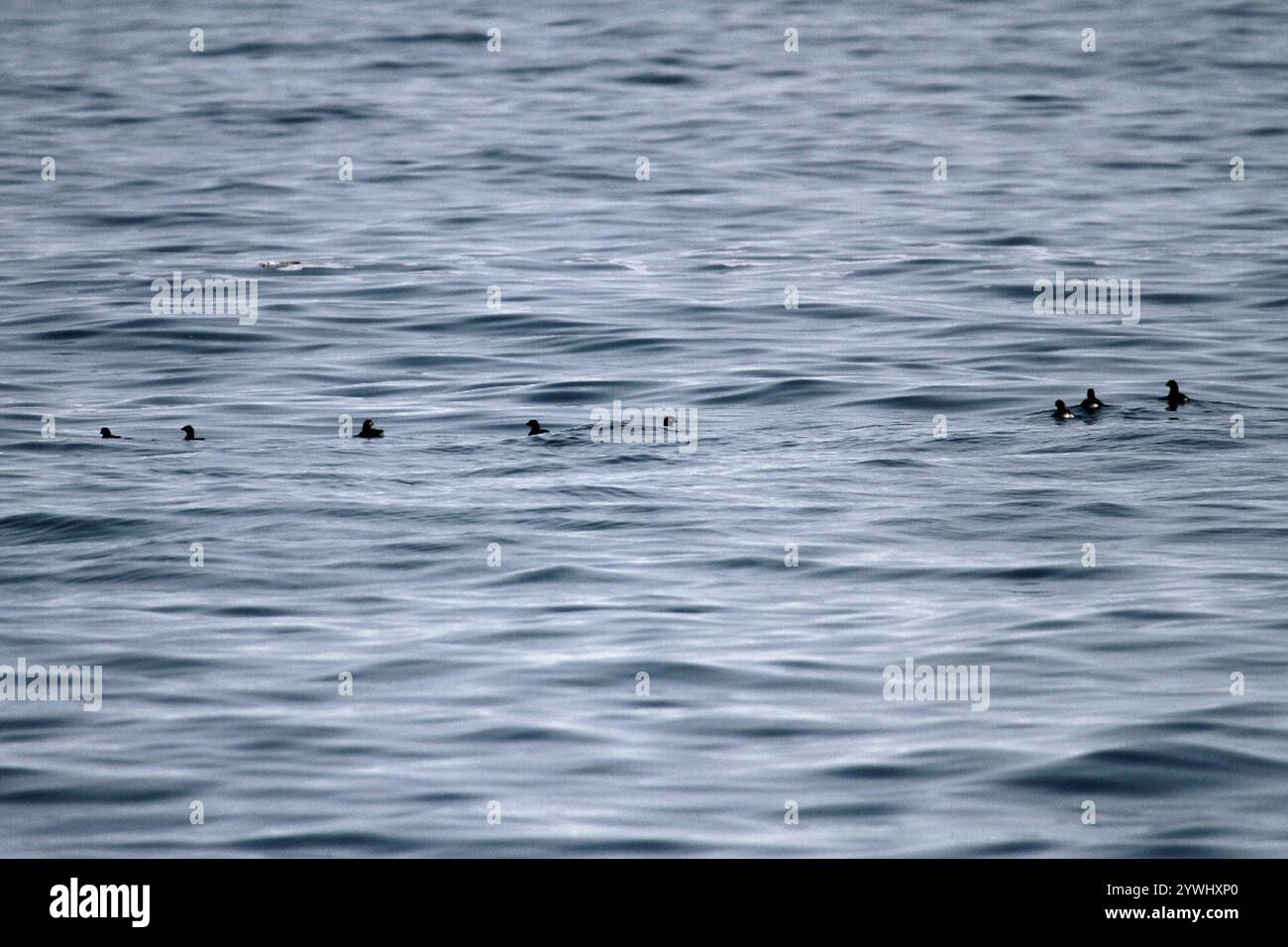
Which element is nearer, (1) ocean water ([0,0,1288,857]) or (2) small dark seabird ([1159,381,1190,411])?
(1) ocean water ([0,0,1288,857])

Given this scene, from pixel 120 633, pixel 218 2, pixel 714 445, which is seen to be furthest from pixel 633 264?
pixel 218 2

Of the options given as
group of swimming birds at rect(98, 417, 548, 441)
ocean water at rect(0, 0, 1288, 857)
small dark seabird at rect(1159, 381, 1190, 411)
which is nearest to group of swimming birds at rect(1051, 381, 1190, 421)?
small dark seabird at rect(1159, 381, 1190, 411)

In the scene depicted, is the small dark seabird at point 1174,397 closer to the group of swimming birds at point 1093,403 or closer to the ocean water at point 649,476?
the group of swimming birds at point 1093,403

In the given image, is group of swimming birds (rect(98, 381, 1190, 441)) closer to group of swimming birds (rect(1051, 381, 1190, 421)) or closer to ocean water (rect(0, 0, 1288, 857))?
group of swimming birds (rect(1051, 381, 1190, 421))

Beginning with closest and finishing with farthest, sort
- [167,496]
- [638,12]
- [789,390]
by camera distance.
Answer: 1. [167,496]
2. [789,390]
3. [638,12]

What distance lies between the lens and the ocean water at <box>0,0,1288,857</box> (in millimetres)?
12078

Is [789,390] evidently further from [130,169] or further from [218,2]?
[218,2]

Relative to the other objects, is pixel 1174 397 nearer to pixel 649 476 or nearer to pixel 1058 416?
pixel 1058 416

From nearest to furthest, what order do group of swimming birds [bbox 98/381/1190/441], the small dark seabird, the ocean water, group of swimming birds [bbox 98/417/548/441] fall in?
1. the ocean water
2. group of swimming birds [bbox 98/417/548/441]
3. group of swimming birds [bbox 98/381/1190/441]
4. the small dark seabird

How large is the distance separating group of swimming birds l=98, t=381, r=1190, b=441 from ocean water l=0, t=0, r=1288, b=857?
248mm

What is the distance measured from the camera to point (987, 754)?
12.4 meters

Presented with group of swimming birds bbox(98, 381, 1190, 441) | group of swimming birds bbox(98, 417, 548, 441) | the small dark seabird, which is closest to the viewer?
group of swimming birds bbox(98, 417, 548, 441)

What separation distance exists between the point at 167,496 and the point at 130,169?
23.2 metres

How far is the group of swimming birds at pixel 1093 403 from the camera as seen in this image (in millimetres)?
21844
